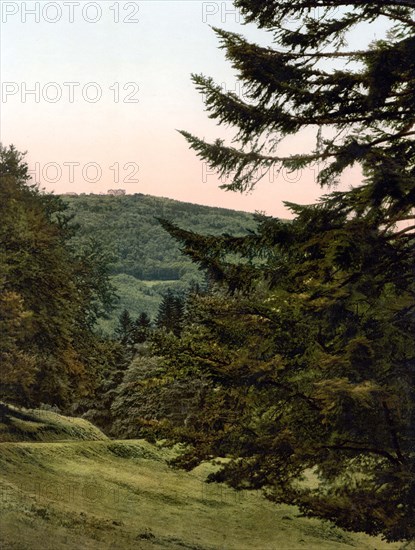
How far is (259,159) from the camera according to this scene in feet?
36.2

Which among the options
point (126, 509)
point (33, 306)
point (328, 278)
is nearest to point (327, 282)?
point (328, 278)

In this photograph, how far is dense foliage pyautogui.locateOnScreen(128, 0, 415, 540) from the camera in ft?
33.2

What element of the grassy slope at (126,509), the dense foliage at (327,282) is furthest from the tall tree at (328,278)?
the grassy slope at (126,509)

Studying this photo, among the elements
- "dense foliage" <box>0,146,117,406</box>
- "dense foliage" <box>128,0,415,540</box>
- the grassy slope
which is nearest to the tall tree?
"dense foliage" <box>128,0,415,540</box>

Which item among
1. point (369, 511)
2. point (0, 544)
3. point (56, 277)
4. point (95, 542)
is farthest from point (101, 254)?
point (369, 511)

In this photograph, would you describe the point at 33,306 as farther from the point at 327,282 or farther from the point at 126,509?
the point at 327,282

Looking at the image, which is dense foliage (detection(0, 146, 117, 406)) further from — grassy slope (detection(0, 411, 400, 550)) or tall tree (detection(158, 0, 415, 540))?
tall tree (detection(158, 0, 415, 540))

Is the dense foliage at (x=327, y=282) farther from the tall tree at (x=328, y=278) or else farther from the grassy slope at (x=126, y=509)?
the grassy slope at (x=126, y=509)

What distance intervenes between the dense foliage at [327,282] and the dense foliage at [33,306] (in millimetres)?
16258

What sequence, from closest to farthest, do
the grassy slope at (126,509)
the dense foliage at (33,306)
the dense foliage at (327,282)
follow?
the dense foliage at (327,282) < the grassy slope at (126,509) < the dense foliage at (33,306)

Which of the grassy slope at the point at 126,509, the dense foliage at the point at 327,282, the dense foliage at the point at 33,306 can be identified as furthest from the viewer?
the dense foliage at the point at 33,306

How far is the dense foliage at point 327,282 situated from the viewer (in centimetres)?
1012

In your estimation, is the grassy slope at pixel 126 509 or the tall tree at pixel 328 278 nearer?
the tall tree at pixel 328 278

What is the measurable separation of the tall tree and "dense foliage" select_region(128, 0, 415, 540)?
0.08ft
